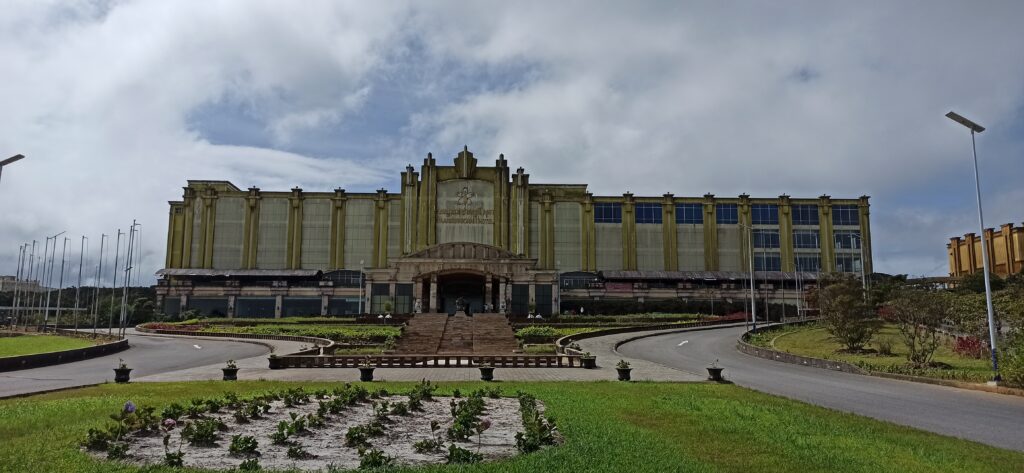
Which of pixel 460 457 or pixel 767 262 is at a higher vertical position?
pixel 767 262

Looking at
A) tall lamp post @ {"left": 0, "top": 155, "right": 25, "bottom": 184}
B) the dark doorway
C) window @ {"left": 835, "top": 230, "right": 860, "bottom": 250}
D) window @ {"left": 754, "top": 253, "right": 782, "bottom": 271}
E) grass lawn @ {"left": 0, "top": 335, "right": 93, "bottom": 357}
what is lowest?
grass lawn @ {"left": 0, "top": 335, "right": 93, "bottom": 357}

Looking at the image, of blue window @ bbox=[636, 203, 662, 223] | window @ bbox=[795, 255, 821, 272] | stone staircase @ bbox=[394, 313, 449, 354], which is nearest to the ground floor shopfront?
window @ bbox=[795, 255, 821, 272]

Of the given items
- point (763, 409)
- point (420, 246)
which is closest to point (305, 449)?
point (763, 409)

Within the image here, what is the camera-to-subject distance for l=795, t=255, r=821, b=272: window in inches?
3671

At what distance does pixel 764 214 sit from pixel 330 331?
2587 inches

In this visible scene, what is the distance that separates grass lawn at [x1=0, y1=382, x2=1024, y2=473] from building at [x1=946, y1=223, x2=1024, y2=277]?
250ft

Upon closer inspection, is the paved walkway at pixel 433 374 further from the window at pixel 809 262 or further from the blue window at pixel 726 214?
the window at pixel 809 262

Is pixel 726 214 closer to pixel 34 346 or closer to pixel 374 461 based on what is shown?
pixel 34 346

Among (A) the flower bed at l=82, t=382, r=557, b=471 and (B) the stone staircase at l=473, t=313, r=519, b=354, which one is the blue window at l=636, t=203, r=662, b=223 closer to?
(B) the stone staircase at l=473, t=313, r=519, b=354

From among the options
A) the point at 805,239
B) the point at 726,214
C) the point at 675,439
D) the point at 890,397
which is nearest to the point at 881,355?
the point at 890,397

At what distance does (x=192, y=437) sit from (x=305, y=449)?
6.74ft

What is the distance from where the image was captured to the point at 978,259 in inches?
3607

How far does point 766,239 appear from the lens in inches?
3693

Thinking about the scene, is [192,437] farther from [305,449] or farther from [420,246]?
[420,246]
